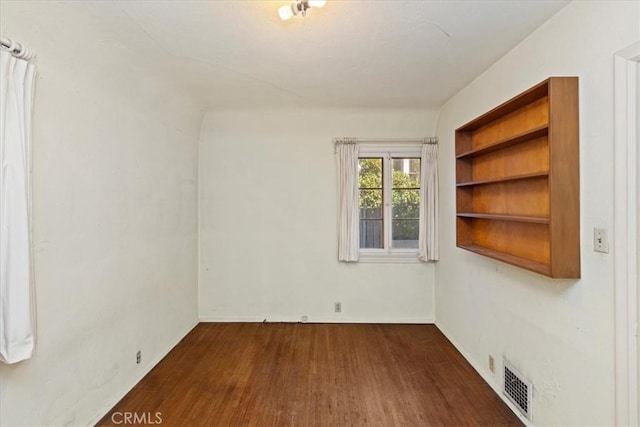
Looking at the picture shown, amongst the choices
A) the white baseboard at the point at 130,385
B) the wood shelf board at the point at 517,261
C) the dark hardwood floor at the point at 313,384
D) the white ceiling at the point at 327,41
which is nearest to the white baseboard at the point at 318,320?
the dark hardwood floor at the point at 313,384

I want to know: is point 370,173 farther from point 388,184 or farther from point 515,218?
point 515,218

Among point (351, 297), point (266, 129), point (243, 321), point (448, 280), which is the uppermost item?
point (266, 129)

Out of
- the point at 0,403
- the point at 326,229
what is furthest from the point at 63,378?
the point at 326,229

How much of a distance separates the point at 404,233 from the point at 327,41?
2476mm

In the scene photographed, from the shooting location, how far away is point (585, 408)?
1.55m

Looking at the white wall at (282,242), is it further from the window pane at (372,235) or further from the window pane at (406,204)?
the window pane at (406,204)

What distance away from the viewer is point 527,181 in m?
2.00

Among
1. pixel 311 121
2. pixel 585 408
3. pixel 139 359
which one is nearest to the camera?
pixel 585 408

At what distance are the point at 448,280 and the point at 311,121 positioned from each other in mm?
2445

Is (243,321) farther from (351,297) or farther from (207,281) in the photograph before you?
(351,297)

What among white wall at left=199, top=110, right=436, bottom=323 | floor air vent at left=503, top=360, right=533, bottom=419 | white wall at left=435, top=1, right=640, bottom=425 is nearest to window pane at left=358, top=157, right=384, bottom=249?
white wall at left=199, top=110, right=436, bottom=323

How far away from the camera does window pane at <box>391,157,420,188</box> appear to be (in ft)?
12.4

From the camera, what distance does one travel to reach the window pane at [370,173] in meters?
3.78

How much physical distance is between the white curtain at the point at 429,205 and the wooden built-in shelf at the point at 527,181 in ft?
2.94
